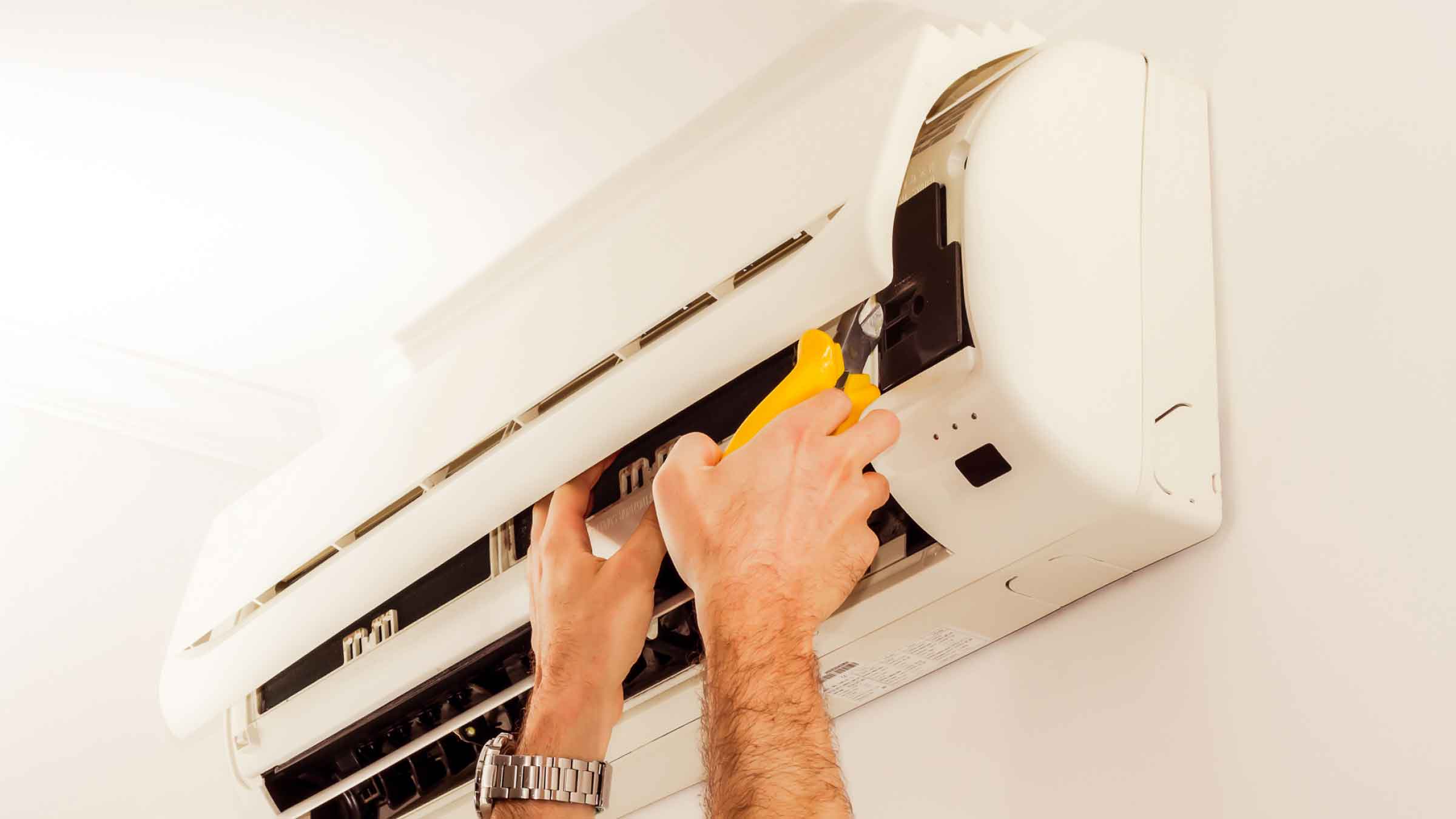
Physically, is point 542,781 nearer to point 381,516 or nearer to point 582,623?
point 582,623

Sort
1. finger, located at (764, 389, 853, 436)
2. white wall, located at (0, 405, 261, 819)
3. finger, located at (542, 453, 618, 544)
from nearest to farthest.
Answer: finger, located at (764, 389, 853, 436) → finger, located at (542, 453, 618, 544) → white wall, located at (0, 405, 261, 819)

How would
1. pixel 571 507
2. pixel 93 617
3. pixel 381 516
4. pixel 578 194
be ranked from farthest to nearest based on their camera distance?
pixel 93 617, pixel 578 194, pixel 381 516, pixel 571 507

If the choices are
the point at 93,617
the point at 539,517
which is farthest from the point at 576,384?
the point at 93,617

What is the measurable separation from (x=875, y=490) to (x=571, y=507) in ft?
1.07

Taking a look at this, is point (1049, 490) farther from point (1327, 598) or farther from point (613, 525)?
point (613, 525)

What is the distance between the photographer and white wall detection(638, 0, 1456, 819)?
0.88 meters

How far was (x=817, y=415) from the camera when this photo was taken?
875 mm

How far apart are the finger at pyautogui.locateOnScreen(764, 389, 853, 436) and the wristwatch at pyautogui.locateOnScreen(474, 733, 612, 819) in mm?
382

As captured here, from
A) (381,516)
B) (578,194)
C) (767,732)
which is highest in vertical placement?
(578,194)

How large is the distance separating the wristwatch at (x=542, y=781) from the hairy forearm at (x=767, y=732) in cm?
23

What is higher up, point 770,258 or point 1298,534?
point 770,258

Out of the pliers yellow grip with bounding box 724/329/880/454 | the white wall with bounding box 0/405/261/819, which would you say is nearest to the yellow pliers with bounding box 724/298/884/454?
the pliers yellow grip with bounding box 724/329/880/454

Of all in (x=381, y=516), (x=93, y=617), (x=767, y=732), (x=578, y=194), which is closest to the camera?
(x=767, y=732)

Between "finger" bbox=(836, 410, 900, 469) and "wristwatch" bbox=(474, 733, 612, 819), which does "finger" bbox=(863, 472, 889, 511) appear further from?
"wristwatch" bbox=(474, 733, 612, 819)
